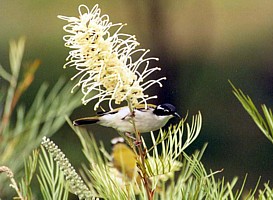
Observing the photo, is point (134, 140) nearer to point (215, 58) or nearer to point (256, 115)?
point (256, 115)

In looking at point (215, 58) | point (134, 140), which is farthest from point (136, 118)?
point (215, 58)

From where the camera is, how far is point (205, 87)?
1.12m

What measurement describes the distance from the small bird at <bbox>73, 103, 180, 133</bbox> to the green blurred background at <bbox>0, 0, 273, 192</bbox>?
65 cm

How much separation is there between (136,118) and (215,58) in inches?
32.1

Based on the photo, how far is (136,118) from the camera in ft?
1.17

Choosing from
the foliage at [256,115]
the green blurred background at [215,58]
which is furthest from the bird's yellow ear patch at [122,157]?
the green blurred background at [215,58]

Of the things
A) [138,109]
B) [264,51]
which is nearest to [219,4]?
[264,51]

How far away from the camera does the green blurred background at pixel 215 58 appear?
3.60ft

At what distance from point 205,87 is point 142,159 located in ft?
2.67

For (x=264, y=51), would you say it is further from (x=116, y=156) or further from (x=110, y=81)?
(x=110, y=81)

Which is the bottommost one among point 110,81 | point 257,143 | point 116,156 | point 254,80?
point 257,143

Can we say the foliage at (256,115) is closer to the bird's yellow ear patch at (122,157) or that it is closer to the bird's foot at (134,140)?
the bird's foot at (134,140)

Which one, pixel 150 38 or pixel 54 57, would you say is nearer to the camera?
pixel 150 38

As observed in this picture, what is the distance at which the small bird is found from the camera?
353mm
